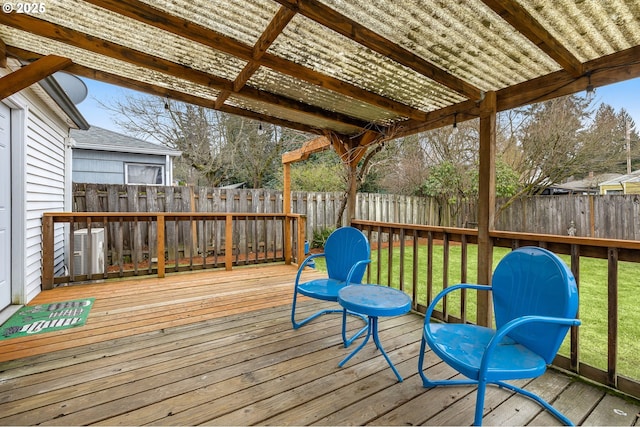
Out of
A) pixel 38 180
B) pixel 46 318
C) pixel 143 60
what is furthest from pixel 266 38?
pixel 38 180

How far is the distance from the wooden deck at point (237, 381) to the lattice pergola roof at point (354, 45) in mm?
2212

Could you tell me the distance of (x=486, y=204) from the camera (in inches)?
105

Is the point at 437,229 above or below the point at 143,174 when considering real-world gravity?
below

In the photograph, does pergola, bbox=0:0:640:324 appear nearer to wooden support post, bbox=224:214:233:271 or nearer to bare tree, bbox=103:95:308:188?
wooden support post, bbox=224:214:233:271

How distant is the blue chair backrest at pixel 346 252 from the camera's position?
271cm

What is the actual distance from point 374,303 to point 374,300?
0.07 meters

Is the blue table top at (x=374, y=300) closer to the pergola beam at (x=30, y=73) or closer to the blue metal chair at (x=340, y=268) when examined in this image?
the blue metal chair at (x=340, y=268)

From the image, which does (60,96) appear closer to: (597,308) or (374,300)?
(374,300)

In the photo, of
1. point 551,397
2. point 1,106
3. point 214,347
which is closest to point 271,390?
point 214,347

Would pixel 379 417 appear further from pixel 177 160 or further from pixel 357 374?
pixel 177 160

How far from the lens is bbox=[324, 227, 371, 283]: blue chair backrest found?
2.71 meters

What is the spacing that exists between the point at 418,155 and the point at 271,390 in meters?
9.92

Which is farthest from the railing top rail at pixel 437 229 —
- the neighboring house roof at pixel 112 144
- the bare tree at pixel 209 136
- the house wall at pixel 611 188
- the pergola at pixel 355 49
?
the house wall at pixel 611 188

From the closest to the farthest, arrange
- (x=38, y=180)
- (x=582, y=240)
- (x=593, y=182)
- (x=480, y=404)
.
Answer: (x=480, y=404), (x=582, y=240), (x=38, y=180), (x=593, y=182)
